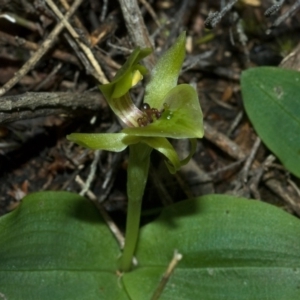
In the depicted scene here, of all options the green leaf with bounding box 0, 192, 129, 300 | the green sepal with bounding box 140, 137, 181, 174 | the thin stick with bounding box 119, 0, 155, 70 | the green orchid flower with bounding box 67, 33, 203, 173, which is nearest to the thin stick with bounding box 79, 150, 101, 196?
the green leaf with bounding box 0, 192, 129, 300

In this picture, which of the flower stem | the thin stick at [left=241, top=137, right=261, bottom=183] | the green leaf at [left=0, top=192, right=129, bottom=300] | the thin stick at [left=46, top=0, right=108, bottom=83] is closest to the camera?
the flower stem

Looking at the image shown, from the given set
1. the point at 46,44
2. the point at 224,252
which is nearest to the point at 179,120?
the point at 224,252

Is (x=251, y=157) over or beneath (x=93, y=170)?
beneath

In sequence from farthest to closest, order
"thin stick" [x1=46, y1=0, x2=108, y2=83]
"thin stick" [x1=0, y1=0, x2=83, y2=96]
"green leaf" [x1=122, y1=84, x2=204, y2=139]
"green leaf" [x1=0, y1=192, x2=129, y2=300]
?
1. "thin stick" [x1=46, y1=0, x2=108, y2=83]
2. "thin stick" [x1=0, y1=0, x2=83, y2=96]
3. "green leaf" [x1=0, y1=192, x2=129, y2=300]
4. "green leaf" [x1=122, y1=84, x2=204, y2=139]

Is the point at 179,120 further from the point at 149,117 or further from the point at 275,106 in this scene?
the point at 275,106

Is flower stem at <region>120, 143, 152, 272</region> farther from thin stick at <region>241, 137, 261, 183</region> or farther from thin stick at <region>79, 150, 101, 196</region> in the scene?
thin stick at <region>241, 137, 261, 183</region>

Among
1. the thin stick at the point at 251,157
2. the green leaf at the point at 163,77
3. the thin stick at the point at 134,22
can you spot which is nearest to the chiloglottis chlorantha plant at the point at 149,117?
the green leaf at the point at 163,77

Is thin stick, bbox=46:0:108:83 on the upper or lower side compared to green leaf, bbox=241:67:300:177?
upper
